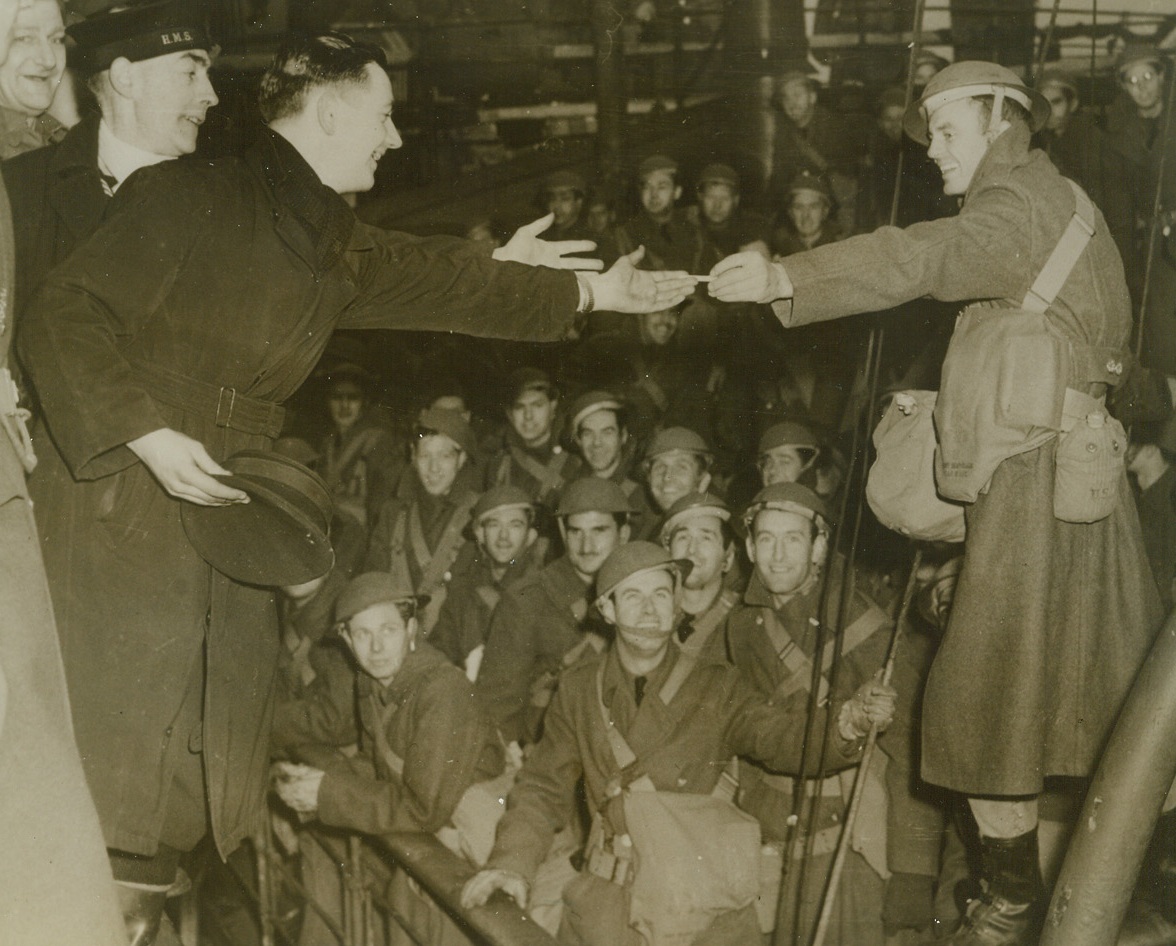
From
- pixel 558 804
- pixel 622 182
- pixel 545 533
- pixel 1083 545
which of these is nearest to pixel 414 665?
pixel 558 804

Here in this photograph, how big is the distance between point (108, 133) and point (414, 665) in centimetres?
193

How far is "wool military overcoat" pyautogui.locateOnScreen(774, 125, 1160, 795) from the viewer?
2.47 meters

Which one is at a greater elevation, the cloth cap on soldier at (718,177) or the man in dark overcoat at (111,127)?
the man in dark overcoat at (111,127)

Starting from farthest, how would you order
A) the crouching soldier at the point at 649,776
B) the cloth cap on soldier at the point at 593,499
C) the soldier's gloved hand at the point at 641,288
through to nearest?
the cloth cap on soldier at the point at 593,499 → the crouching soldier at the point at 649,776 → the soldier's gloved hand at the point at 641,288

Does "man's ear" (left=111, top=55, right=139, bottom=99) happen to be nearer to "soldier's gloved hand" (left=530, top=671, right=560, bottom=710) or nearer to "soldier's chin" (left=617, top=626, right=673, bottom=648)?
"soldier's chin" (left=617, top=626, right=673, bottom=648)

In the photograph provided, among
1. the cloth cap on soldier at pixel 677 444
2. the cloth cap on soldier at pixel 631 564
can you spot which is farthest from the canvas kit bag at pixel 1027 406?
the cloth cap on soldier at pixel 677 444

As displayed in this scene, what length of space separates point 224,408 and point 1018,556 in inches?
65.8

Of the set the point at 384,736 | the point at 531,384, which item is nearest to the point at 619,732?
the point at 384,736

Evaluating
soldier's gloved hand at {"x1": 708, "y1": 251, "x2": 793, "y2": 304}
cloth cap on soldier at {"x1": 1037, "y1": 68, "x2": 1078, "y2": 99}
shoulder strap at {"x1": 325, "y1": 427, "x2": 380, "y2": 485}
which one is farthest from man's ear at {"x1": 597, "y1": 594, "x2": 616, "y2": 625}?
cloth cap on soldier at {"x1": 1037, "y1": 68, "x2": 1078, "y2": 99}

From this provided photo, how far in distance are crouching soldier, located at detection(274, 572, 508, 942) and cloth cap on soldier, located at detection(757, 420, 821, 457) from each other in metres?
1.48

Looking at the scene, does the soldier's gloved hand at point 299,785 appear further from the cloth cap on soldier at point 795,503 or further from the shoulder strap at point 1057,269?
the shoulder strap at point 1057,269

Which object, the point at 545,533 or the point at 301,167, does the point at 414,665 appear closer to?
the point at 545,533

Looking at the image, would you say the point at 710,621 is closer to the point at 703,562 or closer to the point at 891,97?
the point at 703,562

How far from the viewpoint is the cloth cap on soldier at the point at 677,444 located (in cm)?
461
